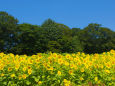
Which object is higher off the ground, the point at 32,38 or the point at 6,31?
the point at 6,31

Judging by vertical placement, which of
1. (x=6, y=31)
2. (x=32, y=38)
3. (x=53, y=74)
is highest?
(x=6, y=31)

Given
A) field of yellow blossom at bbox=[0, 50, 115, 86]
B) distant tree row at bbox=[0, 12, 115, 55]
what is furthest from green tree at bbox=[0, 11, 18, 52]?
field of yellow blossom at bbox=[0, 50, 115, 86]

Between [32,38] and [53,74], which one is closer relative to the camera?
[53,74]

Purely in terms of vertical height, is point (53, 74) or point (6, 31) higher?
point (6, 31)

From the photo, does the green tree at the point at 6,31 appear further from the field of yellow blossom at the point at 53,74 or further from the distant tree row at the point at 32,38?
the field of yellow blossom at the point at 53,74

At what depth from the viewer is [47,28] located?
107 ft

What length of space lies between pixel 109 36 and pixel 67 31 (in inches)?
428

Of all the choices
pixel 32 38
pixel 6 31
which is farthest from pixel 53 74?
pixel 6 31

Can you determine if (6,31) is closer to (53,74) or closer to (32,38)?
(32,38)

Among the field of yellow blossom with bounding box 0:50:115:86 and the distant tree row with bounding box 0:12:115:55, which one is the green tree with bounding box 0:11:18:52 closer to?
the distant tree row with bounding box 0:12:115:55

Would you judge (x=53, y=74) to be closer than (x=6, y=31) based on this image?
Yes

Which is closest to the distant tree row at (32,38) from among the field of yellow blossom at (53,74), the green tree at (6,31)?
the green tree at (6,31)

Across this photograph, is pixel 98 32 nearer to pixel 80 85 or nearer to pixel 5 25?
pixel 5 25

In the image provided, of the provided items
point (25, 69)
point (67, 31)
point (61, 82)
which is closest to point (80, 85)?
point (61, 82)
